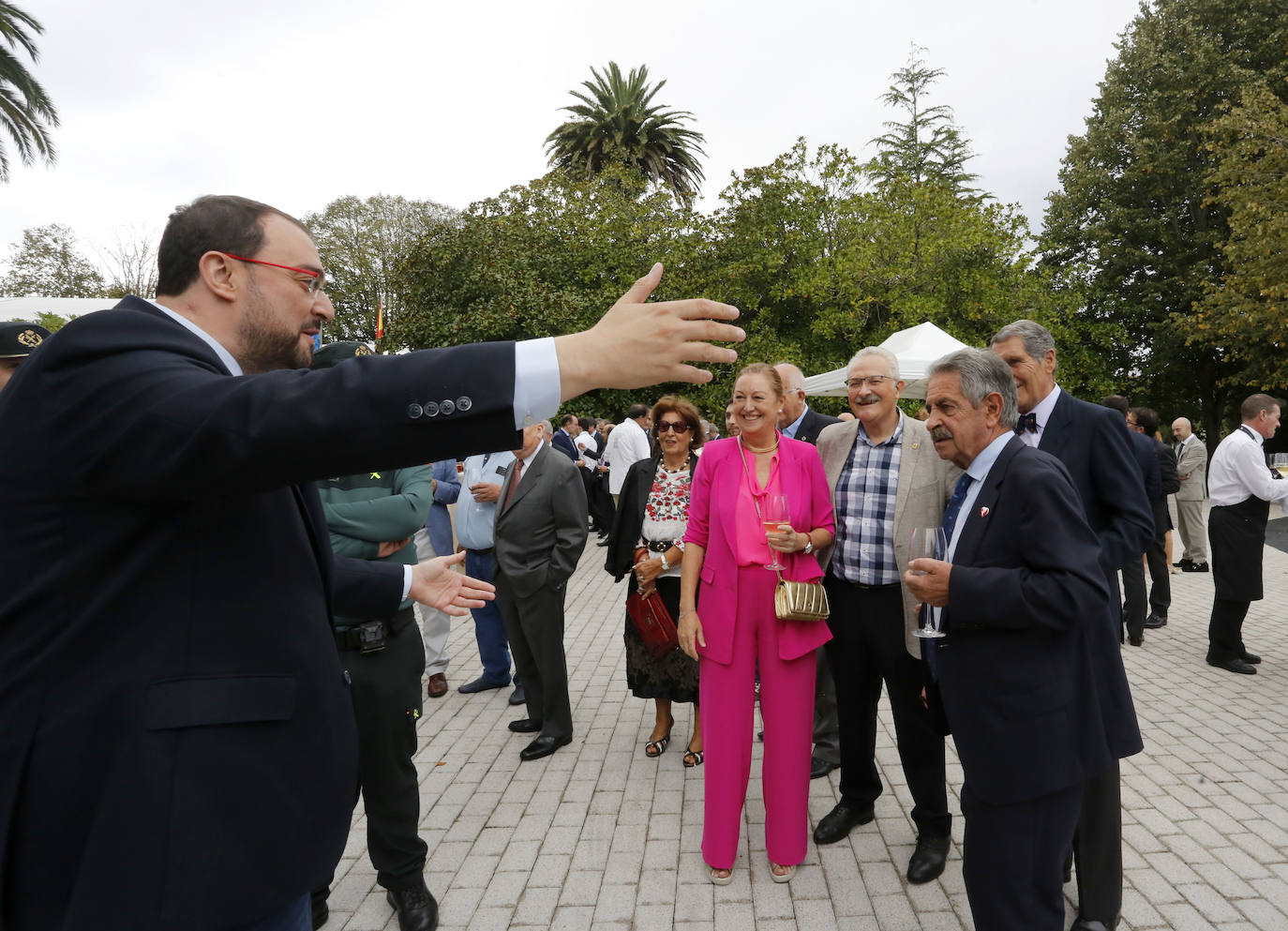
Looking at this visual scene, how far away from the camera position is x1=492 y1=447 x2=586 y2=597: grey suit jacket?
5.31m

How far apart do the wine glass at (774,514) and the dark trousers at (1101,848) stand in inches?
60.5

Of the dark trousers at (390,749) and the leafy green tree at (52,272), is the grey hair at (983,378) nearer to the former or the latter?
the dark trousers at (390,749)

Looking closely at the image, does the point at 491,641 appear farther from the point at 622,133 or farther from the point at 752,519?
the point at 622,133

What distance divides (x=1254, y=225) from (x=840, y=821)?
1984 cm

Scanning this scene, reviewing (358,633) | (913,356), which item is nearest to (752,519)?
(358,633)

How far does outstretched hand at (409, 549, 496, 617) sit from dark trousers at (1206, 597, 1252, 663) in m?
7.06

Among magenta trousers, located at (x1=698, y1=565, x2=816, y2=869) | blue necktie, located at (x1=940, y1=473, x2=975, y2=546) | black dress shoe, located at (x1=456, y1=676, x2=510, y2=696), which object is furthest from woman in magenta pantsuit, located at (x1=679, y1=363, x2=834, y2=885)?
black dress shoe, located at (x1=456, y1=676, x2=510, y2=696)

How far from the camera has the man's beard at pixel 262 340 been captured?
58.6 inches

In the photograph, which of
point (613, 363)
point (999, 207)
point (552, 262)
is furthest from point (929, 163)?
point (613, 363)

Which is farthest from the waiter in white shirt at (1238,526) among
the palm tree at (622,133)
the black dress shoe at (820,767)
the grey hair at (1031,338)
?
the palm tree at (622,133)

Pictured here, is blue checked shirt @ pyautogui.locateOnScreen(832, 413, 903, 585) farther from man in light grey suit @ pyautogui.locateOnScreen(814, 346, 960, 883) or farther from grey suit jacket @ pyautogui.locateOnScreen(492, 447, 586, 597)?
grey suit jacket @ pyautogui.locateOnScreen(492, 447, 586, 597)

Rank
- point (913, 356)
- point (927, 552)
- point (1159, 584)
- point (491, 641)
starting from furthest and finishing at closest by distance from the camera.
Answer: point (913, 356) → point (1159, 584) → point (491, 641) → point (927, 552)

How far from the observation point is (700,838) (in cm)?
405

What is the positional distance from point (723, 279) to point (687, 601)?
19.4m
